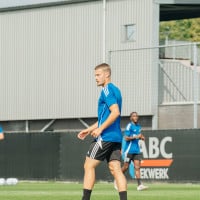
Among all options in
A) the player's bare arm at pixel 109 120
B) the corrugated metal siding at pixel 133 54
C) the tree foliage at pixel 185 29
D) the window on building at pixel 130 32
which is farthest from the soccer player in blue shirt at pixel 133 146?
the tree foliage at pixel 185 29

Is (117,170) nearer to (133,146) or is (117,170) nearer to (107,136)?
(107,136)

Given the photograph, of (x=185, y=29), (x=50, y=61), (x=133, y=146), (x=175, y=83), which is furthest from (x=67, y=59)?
(x=185, y=29)

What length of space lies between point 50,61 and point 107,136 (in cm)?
2541

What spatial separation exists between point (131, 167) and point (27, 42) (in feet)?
36.8

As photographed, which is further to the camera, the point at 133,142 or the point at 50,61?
the point at 50,61

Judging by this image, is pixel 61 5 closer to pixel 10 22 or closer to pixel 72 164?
pixel 10 22

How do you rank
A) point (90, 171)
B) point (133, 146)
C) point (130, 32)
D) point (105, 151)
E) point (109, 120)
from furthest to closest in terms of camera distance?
1. point (130, 32)
2. point (133, 146)
3. point (105, 151)
4. point (90, 171)
5. point (109, 120)

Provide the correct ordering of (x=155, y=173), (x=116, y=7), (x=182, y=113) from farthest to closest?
(x=116, y=7) < (x=182, y=113) < (x=155, y=173)

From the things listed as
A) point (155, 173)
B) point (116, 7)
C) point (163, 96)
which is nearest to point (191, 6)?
point (116, 7)

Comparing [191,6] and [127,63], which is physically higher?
[191,6]

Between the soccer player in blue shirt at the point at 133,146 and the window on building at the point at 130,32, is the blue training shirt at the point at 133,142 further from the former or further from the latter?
the window on building at the point at 130,32

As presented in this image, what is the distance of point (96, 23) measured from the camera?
37000 mm

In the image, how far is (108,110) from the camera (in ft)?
42.9

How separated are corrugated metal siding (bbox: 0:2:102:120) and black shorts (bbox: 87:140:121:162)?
77.3 feet
